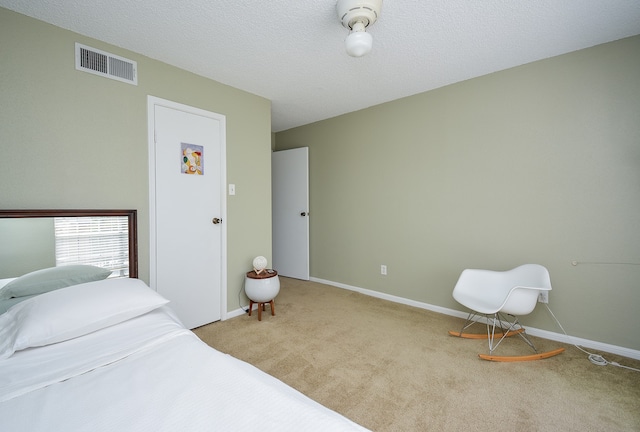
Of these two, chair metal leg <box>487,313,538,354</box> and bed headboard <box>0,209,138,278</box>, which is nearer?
bed headboard <box>0,209,138,278</box>

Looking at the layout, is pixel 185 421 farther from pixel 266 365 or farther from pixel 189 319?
pixel 189 319

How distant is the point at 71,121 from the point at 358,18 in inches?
82.1

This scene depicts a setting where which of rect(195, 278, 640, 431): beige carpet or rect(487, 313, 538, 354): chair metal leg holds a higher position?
rect(487, 313, 538, 354): chair metal leg

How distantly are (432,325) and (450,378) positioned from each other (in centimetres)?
85

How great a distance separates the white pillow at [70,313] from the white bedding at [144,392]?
0.18ft

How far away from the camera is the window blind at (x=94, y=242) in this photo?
1926 millimetres

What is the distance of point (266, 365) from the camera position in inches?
79.7

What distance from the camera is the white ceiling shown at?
5.80ft

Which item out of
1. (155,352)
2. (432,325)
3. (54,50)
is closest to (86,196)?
(54,50)

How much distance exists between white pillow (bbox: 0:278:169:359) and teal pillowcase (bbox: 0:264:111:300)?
375 millimetres

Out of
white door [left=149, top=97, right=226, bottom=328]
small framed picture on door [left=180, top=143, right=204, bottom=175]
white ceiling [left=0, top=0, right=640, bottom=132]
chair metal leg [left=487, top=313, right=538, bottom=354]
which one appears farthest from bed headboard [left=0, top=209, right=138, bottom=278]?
chair metal leg [left=487, top=313, right=538, bottom=354]

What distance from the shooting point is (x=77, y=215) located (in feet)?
6.51

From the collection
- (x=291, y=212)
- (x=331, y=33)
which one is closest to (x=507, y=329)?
(x=331, y=33)

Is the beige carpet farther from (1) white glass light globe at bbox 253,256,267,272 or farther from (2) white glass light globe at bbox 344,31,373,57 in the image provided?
(2) white glass light globe at bbox 344,31,373,57
